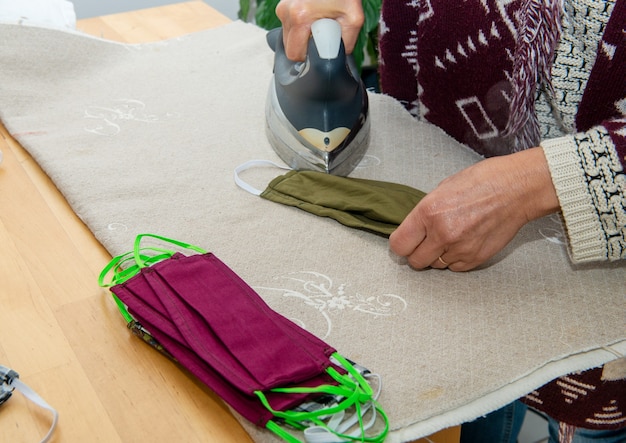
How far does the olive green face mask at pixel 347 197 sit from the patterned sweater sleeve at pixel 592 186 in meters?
0.25

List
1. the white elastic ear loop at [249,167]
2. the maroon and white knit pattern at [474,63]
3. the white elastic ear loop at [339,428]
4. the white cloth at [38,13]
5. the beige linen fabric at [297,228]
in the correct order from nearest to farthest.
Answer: the white elastic ear loop at [339,428] < the beige linen fabric at [297,228] < the maroon and white knit pattern at [474,63] < the white elastic ear loop at [249,167] < the white cloth at [38,13]

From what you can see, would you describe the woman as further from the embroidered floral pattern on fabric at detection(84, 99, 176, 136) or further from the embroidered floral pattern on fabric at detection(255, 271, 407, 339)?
the embroidered floral pattern on fabric at detection(84, 99, 176, 136)

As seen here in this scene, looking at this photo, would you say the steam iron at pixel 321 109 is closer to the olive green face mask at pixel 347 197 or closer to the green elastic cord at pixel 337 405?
the olive green face mask at pixel 347 197

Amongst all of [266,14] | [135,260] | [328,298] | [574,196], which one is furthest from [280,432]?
[266,14]

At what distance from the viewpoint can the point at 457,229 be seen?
99cm

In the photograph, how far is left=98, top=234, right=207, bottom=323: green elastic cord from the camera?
3.32ft

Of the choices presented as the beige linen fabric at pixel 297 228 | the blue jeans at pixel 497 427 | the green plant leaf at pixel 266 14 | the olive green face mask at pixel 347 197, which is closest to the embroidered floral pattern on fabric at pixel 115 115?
the beige linen fabric at pixel 297 228

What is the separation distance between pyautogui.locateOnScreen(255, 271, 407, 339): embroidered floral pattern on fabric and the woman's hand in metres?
0.09

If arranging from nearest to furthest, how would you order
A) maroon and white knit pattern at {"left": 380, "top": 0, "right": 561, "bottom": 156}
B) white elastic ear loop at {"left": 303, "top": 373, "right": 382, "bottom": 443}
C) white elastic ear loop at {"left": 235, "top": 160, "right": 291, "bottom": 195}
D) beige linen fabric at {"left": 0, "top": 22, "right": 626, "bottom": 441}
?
white elastic ear loop at {"left": 303, "top": 373, "right": 382, "bottom": 443} → beige linen fabric at {"left": 0, "top": 22, "right": 626, "bottom": 441} → maroon and white knit pattern at {"left": 380, "top": 0, "right": 561, "bottom": 156} → white elastic ear loop at {"left": 235, "top": 160, "right": 291, "bottom": 195}

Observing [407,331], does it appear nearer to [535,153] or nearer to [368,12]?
[535,153]

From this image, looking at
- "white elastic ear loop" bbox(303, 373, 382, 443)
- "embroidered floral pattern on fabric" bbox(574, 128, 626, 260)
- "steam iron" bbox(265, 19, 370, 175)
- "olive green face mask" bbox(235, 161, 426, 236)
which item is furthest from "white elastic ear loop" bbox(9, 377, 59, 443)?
"embroidered floral pattern on fabric" bbox(574, 128, 626, 260)

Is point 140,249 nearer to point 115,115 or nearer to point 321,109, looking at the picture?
point 321,109

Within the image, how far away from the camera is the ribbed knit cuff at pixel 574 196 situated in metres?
0.95

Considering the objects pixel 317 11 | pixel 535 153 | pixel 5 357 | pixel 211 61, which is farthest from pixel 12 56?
pixel 535 153
